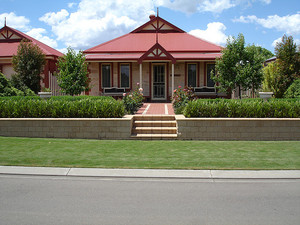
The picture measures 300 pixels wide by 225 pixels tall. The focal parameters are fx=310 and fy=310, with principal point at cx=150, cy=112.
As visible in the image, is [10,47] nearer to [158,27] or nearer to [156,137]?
[158,27]

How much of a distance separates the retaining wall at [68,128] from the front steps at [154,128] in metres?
0.58

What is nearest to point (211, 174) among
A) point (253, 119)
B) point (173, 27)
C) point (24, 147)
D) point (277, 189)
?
point (277, 189)

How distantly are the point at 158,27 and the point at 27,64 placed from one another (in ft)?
36.8

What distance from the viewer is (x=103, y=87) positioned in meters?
24.0

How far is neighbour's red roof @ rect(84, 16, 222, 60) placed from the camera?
23.2m

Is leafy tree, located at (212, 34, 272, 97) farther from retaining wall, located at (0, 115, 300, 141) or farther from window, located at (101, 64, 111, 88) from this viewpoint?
window, located at (101, 64, 111, 88)

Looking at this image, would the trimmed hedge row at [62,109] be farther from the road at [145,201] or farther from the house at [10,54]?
the house at [10,54]

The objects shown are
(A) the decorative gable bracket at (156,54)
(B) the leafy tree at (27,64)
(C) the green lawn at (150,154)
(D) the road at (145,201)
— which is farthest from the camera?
(B) the leafy tree at (27,64)

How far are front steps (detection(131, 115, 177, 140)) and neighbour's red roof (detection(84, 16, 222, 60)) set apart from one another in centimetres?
1068

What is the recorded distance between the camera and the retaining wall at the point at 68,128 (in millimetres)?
11258

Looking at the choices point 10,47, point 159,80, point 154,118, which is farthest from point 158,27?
point 154,118

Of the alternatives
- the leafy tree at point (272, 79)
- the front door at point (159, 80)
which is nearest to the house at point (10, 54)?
the front door at point (159, 80)

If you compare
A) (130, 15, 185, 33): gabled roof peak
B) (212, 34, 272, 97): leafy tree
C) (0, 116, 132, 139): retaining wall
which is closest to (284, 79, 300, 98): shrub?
(212, 34, 272, 97): leafy tree

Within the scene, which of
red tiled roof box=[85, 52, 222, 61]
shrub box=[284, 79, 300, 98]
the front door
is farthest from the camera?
the front door
